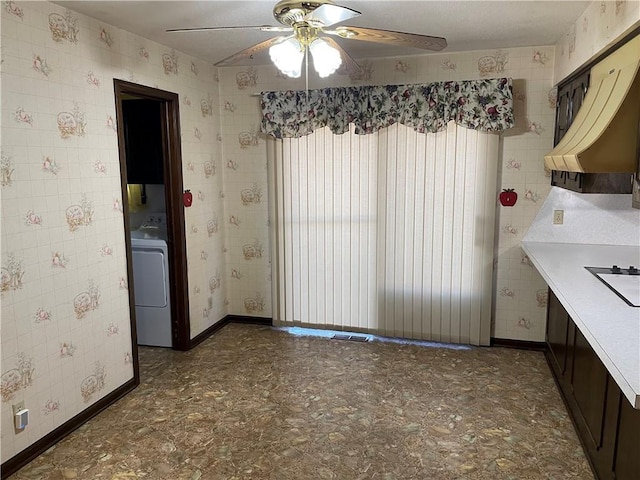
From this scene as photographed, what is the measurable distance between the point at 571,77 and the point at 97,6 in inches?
119

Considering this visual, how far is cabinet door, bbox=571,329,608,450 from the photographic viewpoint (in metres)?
2.35

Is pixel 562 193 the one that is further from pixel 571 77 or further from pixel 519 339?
pixel 519 339

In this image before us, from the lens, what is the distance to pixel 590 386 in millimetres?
2543

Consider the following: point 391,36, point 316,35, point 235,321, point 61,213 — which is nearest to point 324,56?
point 316,35

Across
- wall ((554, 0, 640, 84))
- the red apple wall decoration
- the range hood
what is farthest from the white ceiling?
the red apple wall decoration

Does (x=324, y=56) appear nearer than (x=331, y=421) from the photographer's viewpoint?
Yes

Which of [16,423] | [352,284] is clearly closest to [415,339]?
[352,284]

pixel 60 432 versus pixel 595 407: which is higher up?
pixel 595 407

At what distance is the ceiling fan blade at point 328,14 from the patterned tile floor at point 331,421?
7.22ft

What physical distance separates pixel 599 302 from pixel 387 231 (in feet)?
6.71

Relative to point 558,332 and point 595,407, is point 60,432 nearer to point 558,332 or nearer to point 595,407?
point 595,407

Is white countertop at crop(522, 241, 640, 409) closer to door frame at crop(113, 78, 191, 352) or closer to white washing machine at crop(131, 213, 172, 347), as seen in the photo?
door frame at crop(113, 78, 191, 352)

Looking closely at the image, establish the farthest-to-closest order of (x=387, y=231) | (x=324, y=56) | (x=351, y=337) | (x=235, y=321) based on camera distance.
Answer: (x=235, y=321) → (x=351, y=337) → (x=387, y=231) → (x=324, y=56)

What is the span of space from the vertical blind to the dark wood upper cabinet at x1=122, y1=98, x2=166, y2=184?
0.99m
